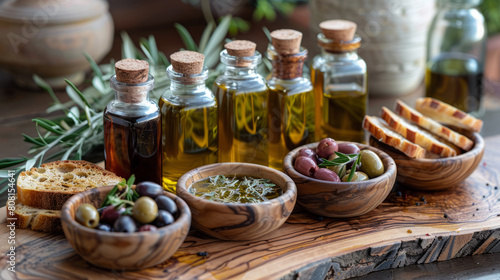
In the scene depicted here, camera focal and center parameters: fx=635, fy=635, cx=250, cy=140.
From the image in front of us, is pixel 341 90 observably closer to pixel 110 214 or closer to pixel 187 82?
pixel 187 82

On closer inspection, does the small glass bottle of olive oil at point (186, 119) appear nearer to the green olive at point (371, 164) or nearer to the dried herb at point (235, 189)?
the dried herb at point (235, 189)

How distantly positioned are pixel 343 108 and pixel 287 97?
0.16 m

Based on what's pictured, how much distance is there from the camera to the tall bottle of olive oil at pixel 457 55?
5.63ft

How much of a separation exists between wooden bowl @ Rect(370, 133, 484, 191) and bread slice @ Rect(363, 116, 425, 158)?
0.01m

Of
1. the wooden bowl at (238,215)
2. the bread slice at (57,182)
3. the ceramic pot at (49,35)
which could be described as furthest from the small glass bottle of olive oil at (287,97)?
the ceramic pot at (49,35)

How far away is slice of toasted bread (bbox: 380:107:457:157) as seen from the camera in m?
1.28

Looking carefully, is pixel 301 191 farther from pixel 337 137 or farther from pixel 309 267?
pixel 337 137

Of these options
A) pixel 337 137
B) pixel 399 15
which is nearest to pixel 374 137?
pixel 337 137

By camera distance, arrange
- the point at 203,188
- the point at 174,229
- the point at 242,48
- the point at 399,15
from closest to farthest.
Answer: the point at 174,229
the point at 203,188
the point at 242,48
the point at 399,15

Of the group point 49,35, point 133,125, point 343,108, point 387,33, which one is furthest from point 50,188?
point 387,33

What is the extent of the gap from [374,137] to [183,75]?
1.40 feet

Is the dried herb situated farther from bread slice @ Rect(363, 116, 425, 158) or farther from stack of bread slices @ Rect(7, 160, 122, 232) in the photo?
bread slice @ Rect(363, 116, 425, 158)

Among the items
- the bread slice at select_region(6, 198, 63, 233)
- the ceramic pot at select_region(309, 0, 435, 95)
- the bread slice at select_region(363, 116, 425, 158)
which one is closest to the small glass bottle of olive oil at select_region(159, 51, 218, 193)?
the bread slice at select_region(6, 198, 63, 233)

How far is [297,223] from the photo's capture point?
1166 millimetres
